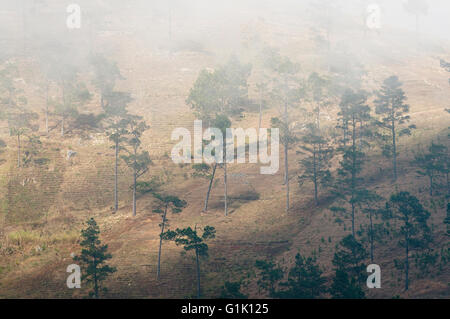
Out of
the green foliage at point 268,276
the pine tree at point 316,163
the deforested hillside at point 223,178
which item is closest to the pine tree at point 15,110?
the deforested hillside at point 223,178

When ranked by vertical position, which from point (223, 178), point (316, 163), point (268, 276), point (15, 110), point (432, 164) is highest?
point (15, 110)

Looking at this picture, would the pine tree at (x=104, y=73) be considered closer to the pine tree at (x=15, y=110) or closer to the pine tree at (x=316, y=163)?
the pine tree at (x=15, y=110)

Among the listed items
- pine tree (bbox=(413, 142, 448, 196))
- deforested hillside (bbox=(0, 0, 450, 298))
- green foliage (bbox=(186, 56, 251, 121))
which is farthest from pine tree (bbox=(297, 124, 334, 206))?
green foliage (bbox=(186, 56, 251, 121))

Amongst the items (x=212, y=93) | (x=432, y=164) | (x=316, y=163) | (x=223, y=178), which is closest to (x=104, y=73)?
(x=212, y=93)

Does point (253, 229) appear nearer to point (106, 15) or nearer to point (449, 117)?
point (449, 117)

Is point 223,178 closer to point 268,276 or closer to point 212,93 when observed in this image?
point 212,93

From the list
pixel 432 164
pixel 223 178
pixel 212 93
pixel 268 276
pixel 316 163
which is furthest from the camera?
pixel 212 93
